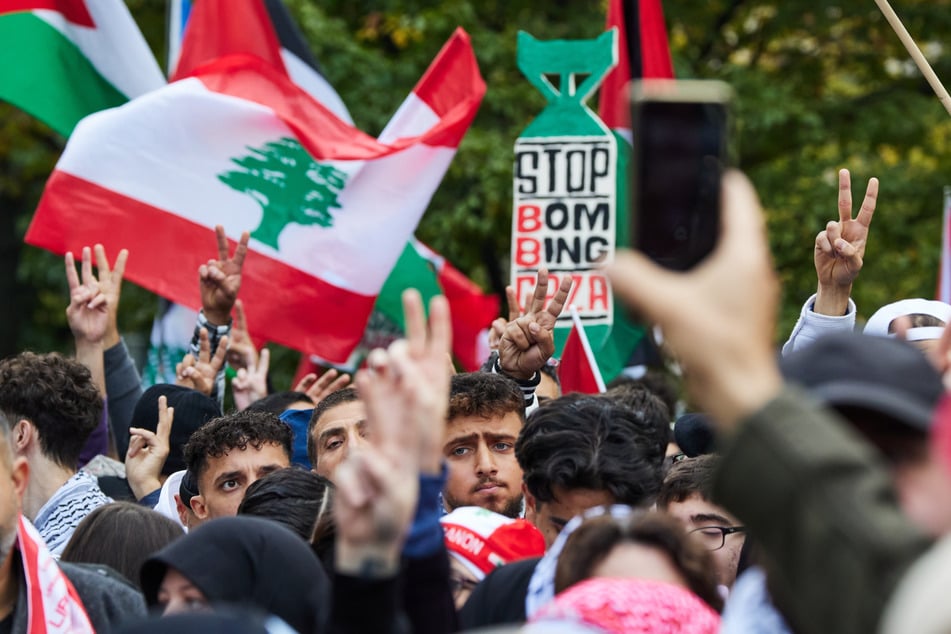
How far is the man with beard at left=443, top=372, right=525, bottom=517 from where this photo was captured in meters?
4.58

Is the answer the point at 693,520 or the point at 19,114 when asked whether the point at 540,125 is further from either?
the point at 19,114

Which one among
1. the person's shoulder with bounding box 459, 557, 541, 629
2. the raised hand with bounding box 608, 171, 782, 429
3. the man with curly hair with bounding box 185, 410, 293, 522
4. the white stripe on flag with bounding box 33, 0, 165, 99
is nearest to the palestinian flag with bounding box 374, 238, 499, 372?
the white stripe on flag with bounding box 33, 0, 165, 99

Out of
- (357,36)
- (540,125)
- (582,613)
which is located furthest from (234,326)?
(357,36)

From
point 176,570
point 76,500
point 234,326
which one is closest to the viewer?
point 176,570

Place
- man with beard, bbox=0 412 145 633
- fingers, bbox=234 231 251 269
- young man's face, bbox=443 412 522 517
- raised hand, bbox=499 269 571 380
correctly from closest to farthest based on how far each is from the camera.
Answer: man with beard, bbox=0 412 145 633, young man's face, bbox=443 412 522 517, raised hand, bbox=499 269 571 380, fingers, bbox=234 231 251 269

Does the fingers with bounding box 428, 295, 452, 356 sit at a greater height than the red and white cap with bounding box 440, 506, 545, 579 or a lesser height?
greater

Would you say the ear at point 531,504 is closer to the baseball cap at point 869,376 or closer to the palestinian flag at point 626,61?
the baseball cap at point 869,376

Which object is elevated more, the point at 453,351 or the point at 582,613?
the point at 582,613

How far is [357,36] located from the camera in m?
13.1

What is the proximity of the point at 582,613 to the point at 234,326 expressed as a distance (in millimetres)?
4775

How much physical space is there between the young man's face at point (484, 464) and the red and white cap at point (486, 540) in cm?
91

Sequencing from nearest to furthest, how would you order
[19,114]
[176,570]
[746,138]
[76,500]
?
[176,570] < [76,500] < [746,138] < [19,114]

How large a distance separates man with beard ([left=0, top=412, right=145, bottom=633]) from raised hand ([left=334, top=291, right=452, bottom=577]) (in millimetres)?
1340

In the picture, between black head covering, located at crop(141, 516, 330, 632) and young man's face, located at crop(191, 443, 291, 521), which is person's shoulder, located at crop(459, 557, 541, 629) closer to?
black head covering, located at crop(141, 516, 330, 632)
